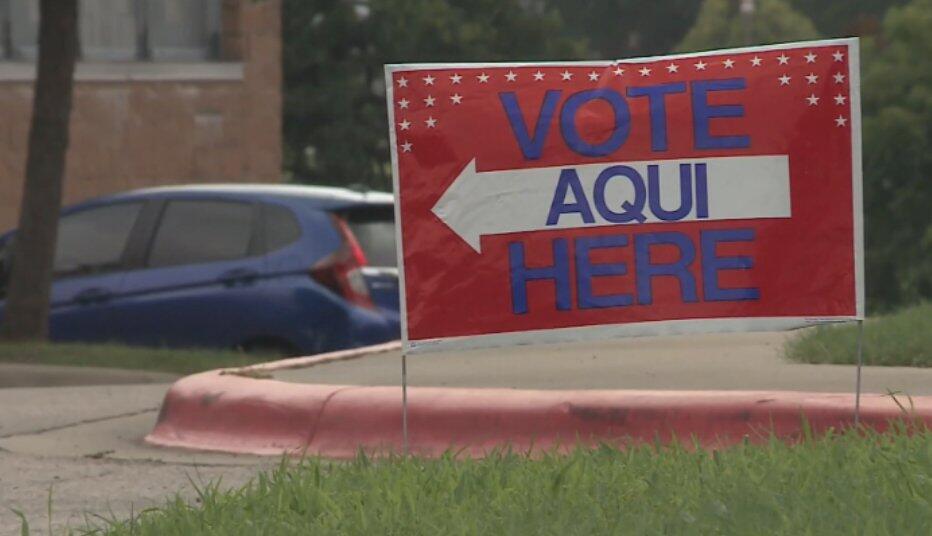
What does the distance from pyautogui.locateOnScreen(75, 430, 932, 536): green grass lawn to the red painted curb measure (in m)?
1.18

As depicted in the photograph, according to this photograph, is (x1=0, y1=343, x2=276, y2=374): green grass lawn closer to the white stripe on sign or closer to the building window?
the white stripe on sign

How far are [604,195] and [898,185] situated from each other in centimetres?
1654

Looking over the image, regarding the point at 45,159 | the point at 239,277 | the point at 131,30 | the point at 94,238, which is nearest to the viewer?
the point at 239,277

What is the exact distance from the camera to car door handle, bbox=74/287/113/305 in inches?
578

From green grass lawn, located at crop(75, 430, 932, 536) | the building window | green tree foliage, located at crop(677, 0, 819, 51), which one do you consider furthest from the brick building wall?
green tree foliage, located at crop(677, 0, 819, 51)

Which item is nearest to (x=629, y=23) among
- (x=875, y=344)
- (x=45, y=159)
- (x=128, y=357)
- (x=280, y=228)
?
(x=45, y=159)

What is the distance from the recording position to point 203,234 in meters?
14.5

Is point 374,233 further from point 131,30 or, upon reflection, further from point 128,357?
point 131,30

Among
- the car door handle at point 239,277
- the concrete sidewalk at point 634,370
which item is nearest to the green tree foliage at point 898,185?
the car door handle at point 239,277

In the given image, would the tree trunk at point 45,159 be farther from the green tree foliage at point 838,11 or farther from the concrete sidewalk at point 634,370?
the green tree foliage at point 838,11

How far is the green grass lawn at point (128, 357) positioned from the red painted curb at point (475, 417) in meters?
3.87

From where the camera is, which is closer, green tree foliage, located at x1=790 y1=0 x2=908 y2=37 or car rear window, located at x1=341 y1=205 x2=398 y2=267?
car rear window, located at x1=341 y1=205 x2=398 y2=267

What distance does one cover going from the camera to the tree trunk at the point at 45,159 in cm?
1478

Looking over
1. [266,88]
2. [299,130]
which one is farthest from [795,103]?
[299,130]
